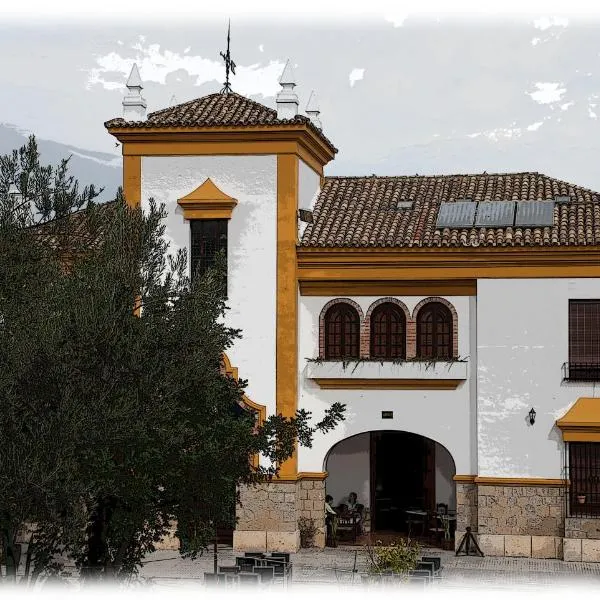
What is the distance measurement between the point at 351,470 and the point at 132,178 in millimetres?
8437

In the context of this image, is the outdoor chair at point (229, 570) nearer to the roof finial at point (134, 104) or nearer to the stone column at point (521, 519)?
the stone column at point (521, 519)

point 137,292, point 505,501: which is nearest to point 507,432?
point 505,501

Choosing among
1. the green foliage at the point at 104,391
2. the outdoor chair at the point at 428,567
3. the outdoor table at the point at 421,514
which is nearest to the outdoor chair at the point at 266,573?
the outdoor chair at the point at 428,567

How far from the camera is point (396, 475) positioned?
98.2ft

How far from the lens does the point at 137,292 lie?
1673 centimetres

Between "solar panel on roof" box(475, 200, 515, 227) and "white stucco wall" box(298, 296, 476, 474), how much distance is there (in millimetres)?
1848

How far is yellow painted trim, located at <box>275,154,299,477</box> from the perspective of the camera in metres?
26.8

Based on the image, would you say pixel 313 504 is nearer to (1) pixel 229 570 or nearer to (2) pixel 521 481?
(2) pixel 521 481

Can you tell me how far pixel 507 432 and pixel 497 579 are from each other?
12.4 feet

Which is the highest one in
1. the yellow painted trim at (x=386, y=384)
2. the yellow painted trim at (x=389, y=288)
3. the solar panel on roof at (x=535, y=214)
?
the solar panel on roof at (x=535, y=214)

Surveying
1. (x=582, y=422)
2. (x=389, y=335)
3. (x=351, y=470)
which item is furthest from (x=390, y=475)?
(x=582, y=422)

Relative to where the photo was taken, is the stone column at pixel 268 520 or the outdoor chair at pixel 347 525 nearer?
the stone column at pixel 268 520

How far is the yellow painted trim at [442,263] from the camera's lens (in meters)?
26.3

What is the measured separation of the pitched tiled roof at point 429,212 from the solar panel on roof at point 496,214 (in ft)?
0.74
